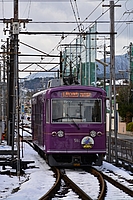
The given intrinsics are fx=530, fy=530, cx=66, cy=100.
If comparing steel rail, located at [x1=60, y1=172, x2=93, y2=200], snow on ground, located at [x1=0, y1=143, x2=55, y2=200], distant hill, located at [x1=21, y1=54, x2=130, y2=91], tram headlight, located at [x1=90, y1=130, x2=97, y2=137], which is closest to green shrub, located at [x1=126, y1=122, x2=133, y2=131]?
distant hill, located at [x1=21, y1=54, x2=130, y2=91]

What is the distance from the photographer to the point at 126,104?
68.1 metres

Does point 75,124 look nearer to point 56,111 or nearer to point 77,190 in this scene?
point 56,111

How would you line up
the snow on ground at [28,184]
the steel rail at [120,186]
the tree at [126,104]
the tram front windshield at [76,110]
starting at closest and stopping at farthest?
Answer: the snow on ground at [28,184] < the steel rail at [120,186] < the tram front windshield at [76,110] < the tree at [126,104]

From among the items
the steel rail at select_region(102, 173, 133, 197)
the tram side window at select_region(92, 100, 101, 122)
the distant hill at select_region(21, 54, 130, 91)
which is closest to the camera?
the steel rail at select_region(102, 173, 133, 197)

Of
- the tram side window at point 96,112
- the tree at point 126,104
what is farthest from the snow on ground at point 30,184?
the tree at point 126,104

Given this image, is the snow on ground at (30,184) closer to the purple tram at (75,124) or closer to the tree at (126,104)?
the purple tram at (75,124)

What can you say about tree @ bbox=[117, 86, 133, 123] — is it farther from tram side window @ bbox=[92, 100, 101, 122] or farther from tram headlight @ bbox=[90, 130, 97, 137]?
tram headlight @ bbox=[90, 130, 97, 137]

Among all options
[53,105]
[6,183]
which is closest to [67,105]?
[53,105]

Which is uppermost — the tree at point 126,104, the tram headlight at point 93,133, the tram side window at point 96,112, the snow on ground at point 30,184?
the tree at point 126,104

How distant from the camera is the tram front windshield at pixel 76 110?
19.5 metres

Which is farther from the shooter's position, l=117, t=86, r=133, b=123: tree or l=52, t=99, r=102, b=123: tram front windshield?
l=117, t=86, r=133, b=123: tree

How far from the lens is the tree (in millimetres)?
67688

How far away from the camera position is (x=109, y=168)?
2023 cm

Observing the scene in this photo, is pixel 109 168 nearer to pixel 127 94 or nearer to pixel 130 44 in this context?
pixel 127 94
